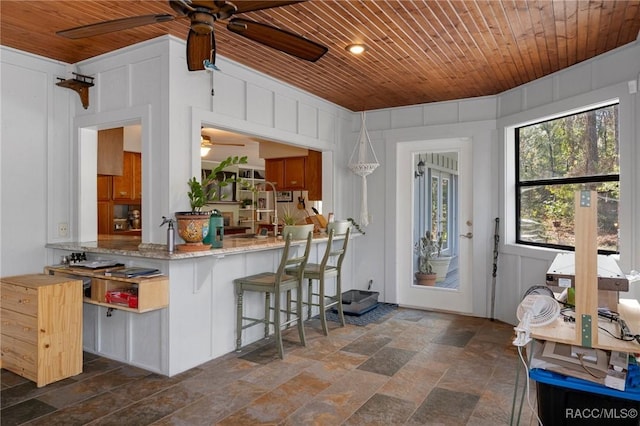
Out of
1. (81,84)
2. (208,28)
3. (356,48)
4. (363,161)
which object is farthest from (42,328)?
(363,161)

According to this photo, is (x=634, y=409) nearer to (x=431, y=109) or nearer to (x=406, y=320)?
(x=406, y=320)

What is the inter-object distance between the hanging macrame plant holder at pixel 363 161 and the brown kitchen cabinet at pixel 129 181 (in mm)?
3966

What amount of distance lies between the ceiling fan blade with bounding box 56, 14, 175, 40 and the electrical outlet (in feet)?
6.68

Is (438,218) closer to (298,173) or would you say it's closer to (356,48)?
(298,173)

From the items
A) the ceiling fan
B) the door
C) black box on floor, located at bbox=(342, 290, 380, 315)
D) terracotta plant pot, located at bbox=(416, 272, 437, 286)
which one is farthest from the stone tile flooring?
the ceiling fan

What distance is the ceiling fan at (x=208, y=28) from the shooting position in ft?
6.51

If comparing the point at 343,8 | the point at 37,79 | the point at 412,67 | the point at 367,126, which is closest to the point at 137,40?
the point at 37,79

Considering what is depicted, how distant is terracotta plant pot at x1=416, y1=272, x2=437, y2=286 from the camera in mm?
5293

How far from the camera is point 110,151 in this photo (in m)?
4.55

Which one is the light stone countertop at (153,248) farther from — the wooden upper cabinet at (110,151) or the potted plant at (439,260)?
the potted plant at (439,260)

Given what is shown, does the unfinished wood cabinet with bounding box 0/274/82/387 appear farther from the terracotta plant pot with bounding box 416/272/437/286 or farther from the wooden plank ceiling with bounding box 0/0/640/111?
the terracotta plant pot with bounding box 416/272/437/286

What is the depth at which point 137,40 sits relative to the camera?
3.27 metres

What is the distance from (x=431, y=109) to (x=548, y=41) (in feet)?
6.35

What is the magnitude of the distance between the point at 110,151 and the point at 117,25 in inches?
107
